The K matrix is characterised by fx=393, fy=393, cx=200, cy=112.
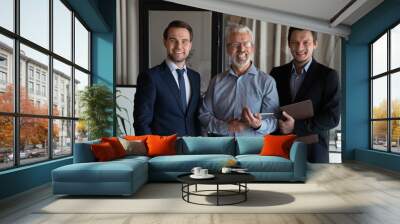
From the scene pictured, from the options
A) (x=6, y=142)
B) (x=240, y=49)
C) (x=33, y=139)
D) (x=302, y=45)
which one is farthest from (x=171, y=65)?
(x=6, y=142)

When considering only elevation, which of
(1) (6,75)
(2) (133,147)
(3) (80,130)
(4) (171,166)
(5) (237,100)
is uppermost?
(1) (6,75)

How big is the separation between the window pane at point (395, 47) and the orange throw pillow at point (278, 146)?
126 inches

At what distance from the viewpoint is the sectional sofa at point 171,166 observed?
474cm

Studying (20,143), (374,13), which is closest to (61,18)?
(20,143)

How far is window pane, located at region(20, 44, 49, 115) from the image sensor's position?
532 centimetres

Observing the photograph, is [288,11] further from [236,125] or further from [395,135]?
[395,135]

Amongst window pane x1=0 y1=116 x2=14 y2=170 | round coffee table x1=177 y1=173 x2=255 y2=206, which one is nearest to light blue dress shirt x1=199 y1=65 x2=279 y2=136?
round coffee table x1=177 y1=173 x2=255 y2=206

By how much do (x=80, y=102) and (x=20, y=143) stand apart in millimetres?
2342

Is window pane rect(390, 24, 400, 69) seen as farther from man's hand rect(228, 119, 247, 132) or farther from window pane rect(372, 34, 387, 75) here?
man's hand rect(228, 119, 247, 132)

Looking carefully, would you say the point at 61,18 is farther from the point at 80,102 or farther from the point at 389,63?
the point at 389,63

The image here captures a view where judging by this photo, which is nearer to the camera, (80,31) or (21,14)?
(21,14)

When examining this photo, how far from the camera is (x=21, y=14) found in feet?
17.2

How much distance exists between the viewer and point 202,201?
14.9 ft

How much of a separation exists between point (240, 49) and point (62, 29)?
3.40 metres
